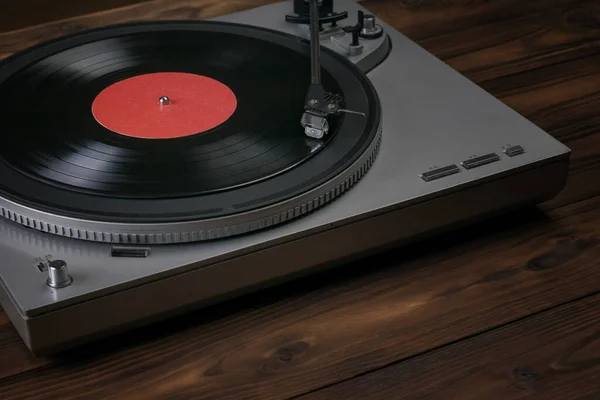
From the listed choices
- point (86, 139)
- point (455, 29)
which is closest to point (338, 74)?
point (86, 139)

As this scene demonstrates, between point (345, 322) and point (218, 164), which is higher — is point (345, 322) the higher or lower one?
the lower one

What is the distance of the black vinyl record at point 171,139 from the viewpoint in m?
1.06

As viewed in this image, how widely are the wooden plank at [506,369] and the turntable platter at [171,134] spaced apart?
0.19 metres

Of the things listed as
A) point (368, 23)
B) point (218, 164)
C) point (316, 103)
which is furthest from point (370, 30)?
point (218, 164)

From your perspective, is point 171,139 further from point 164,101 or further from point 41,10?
point 41,10

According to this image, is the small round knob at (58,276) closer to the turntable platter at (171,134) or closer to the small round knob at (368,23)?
the turntable platter at (171,134)

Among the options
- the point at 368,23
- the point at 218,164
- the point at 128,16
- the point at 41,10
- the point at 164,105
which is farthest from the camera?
the point at 41,10

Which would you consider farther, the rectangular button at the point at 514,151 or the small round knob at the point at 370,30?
the small round knob at the point at 370,30

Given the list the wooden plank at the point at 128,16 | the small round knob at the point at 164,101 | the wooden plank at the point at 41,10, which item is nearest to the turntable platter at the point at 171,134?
Answer: the small round knob at the point at 164,101

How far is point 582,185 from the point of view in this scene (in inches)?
49.9

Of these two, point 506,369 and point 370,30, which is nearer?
point 506,369

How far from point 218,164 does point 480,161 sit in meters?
0.28

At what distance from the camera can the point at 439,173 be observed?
1.15 metres

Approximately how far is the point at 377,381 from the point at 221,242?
0.20 metres
